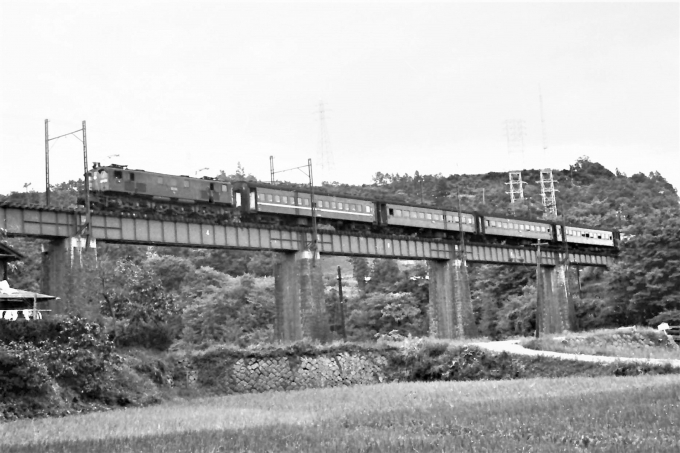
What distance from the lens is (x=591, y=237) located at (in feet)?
313

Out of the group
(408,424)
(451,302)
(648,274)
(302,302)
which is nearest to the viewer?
(408,424)

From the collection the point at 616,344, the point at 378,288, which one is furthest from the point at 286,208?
the point at 378,288

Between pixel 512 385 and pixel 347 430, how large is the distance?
41.1ft

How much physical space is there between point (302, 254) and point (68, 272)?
19.1 metres

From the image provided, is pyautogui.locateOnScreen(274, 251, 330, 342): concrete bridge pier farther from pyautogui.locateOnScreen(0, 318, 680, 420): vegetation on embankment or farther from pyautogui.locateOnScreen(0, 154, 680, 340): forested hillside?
pyautogui.locateOnScreen(0, 318, 680, 420): vegetation on embankment

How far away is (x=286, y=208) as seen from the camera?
6381 centimetres

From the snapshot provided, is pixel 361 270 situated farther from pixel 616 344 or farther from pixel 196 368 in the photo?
pixel 196 368

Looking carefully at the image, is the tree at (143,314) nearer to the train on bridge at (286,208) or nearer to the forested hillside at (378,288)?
the forested hillside at (378,288)

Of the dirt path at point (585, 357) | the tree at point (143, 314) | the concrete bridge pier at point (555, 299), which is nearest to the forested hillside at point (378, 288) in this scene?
the concrete bridge pier at point (555, 299)

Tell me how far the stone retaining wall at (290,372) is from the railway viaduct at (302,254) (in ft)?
43.3

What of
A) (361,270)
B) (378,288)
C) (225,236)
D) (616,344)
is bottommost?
(616,344)

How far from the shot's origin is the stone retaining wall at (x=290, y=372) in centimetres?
3844

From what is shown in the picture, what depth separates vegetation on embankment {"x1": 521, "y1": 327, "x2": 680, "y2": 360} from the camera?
40625mm

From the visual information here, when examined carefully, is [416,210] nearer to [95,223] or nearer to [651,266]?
[651,266]
